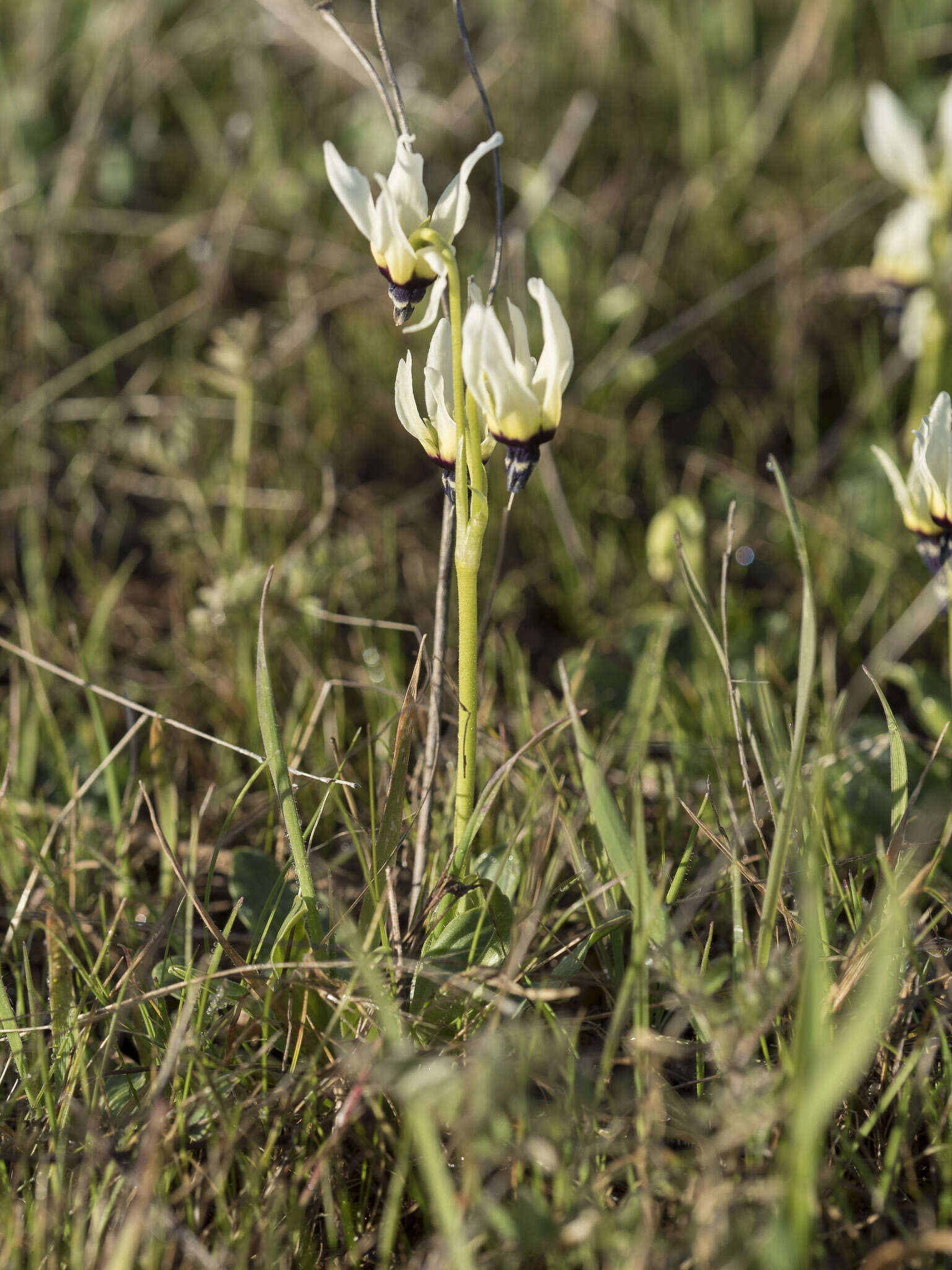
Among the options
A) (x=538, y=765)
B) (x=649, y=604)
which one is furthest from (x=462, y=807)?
(x=649, y=604)

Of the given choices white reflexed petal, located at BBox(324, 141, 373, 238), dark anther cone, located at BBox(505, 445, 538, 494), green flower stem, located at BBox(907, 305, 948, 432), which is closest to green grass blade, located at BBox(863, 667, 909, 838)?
dark anther cone, located at BBox(505, 445, 538, 494)

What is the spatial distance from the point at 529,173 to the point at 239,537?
1.60 meters

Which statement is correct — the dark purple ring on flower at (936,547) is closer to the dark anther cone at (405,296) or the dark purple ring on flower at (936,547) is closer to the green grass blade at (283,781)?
the dark anther cone at (405,296)

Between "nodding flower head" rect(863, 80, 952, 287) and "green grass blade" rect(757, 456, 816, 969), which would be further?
"nodding flower head" rect(863, 80, 952, 287)

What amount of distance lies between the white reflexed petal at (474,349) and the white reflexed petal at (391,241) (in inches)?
3.3

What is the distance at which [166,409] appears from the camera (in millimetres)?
2643

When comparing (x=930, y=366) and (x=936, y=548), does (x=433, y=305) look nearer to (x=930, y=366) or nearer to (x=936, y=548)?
(x=936, y=548)

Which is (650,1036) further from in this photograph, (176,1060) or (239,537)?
(239,537)

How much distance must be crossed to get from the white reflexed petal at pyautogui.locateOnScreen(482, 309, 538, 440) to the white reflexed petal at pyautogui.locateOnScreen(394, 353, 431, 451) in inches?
3.8

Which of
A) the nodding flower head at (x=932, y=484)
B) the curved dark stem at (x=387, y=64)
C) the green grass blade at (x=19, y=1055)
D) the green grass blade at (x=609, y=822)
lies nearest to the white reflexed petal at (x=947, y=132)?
the nodding flower head at (x=932, y=484)

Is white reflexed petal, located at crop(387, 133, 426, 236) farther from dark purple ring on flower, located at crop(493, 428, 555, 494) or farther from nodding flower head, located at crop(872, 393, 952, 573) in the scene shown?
nodding flower head, located at crop(872, 393, 952, 573)

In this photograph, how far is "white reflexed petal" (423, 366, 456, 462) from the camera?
1209mm

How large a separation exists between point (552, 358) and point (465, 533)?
22cm

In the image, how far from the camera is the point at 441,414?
1.21 meters
